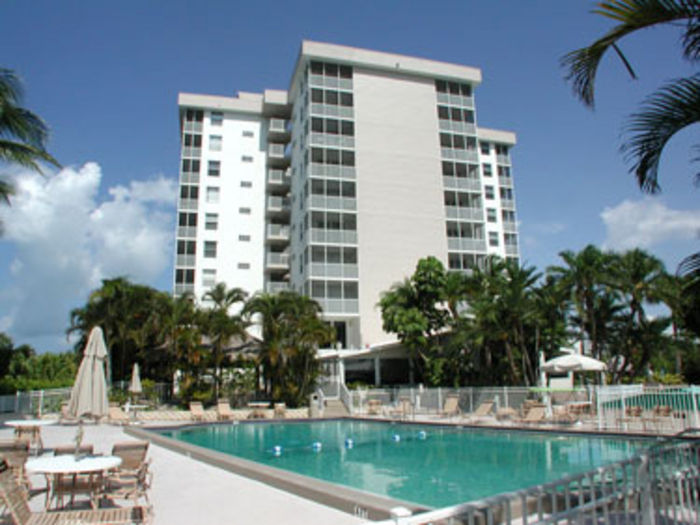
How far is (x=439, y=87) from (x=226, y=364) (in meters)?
29.8

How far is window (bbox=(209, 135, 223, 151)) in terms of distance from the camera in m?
46.2

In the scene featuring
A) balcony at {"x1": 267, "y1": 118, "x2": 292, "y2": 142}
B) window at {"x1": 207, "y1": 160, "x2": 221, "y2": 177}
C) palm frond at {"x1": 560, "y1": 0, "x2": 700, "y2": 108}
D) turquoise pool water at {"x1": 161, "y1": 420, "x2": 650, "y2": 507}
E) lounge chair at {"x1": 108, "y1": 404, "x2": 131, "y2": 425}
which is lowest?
turquoise pool water at {"x1": 161, "y1": 420, "x2": 650, "y2": 507}

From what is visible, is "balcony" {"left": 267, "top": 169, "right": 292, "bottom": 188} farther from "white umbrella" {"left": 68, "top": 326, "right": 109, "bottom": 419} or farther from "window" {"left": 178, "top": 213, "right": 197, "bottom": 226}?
"white umbrella" {"left": 68, "top": 326, "right": 109, "bottom": 419}

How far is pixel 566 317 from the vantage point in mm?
27641

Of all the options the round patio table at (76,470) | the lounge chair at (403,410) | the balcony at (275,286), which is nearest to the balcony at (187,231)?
the balcony at (275,286)

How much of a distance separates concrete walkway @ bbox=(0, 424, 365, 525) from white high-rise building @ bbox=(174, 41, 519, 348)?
1000 inches

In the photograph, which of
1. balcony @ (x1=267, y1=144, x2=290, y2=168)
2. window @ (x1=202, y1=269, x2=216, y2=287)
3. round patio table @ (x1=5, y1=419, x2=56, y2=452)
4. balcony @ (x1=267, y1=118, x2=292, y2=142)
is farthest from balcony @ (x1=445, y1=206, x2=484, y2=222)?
round patio table @ (x1=5, y1=419, x2=56, y2=452)

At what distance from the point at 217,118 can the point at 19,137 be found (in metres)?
34.2

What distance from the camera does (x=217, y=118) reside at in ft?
154

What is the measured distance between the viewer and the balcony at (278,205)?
45.1m

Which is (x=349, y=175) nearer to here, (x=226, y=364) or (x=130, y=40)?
(x=226, y=364)

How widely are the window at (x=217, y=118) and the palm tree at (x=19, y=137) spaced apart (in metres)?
33.4

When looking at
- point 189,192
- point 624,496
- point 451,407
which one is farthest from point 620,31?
point 189,192

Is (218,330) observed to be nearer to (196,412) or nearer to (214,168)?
(196,412)
